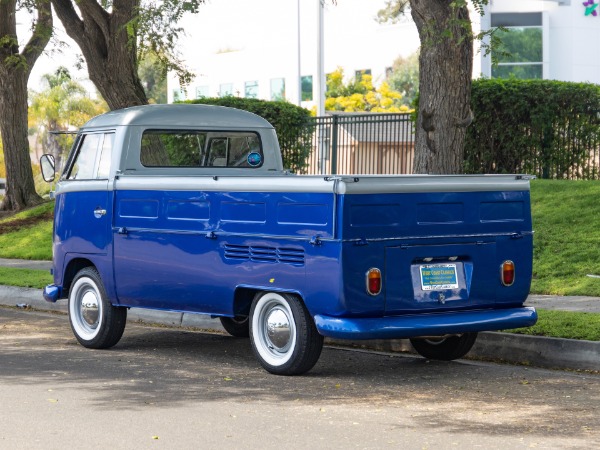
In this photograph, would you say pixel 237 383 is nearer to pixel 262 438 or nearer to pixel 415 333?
pixel 415 333

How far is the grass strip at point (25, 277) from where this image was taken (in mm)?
15625

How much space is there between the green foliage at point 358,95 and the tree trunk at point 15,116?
32.3 meters

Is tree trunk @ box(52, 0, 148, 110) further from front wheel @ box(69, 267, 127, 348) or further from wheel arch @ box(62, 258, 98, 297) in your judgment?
front wheel @ box(69, 267, 127, 348)

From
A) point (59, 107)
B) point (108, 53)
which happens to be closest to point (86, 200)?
point (108, 53)

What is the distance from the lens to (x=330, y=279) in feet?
27.5

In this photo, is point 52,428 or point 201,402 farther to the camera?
point 201,402

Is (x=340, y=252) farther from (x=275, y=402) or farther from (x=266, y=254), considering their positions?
(x=275, y=402)

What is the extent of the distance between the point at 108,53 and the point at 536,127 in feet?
25.0

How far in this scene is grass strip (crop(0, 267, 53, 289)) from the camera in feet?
51.3

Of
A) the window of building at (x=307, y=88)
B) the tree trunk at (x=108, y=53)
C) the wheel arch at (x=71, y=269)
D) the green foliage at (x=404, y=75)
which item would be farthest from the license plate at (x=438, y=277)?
the window of building at (x=307, y=88)

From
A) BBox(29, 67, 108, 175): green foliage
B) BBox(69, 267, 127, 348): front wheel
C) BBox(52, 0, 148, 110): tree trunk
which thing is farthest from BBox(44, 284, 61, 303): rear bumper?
BBox(29, 67, 108, 175): green foliage

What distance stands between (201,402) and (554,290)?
6.62 m

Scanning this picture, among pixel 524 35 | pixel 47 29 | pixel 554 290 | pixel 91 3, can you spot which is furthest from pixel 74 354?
pixel 524 35

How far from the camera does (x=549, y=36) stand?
51.6m
